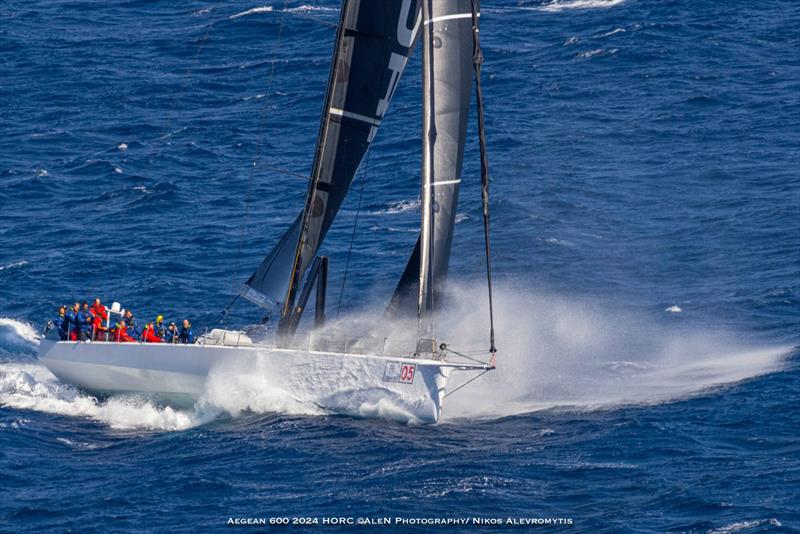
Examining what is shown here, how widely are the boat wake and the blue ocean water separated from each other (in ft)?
0.43

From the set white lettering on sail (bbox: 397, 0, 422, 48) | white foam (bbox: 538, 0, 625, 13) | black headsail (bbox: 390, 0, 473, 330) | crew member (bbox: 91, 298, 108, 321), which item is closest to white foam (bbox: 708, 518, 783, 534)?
black headsail (bbox: 390, 0, 473, 330)

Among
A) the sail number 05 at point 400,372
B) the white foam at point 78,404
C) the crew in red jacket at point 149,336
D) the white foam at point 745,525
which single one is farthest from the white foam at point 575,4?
the white foam at point 745,525

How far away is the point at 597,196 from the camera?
2446 inches

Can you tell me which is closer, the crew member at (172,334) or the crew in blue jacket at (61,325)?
the crew member at (172,334)

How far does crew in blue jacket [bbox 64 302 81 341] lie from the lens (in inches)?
1839

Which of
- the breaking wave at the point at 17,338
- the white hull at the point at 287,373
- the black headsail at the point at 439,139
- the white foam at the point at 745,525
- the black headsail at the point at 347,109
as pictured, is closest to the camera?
the white foam at the point at 745,525

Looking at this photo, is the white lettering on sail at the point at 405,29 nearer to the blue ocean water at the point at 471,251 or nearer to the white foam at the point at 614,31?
the blue ocean water at the point at 471,251

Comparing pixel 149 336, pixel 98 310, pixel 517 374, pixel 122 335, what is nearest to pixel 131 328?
pixel 122 335

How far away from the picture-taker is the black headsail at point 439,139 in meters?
40.5

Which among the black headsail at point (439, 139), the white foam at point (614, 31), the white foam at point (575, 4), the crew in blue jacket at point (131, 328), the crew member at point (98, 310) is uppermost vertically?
the white foam at point (575, 4)

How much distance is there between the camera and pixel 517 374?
47.0 meters

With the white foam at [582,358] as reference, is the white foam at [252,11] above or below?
above

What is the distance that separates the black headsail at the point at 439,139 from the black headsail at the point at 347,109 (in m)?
2.22

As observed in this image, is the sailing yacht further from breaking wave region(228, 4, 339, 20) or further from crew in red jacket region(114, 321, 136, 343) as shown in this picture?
breaking wave region(228, 4, 339, 20)
